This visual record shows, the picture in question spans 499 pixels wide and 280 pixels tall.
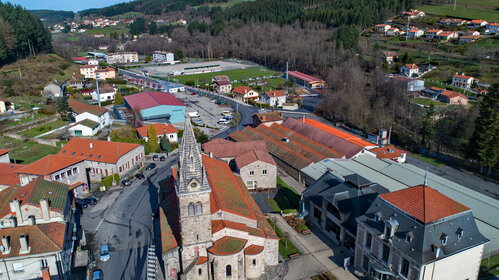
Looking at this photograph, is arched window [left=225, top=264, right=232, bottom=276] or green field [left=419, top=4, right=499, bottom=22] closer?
arched window [left=225, top=264, right=232, bottom=276]

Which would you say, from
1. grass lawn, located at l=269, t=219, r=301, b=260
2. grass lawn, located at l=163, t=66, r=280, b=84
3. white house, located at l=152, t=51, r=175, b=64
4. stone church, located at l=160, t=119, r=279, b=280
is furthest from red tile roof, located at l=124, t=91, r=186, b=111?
white house, located at l=152, t=51, r=175, b=64

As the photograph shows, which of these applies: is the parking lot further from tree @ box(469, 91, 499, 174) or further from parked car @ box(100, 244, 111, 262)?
tree @ box(469, 91, 499, 174)

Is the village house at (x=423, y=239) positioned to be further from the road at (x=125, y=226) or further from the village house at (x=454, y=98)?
the village house at (x=454, y=98)

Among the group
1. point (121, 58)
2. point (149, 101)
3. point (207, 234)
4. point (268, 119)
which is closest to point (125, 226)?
point (207, 234)

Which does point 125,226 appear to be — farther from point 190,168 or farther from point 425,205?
point 425,205

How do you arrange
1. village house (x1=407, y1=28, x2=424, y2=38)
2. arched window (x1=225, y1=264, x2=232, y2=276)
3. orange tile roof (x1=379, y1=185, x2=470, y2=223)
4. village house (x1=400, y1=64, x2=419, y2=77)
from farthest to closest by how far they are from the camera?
village house (x1=407, y1=28, x2=424, y2=38) < village house (x1=400, y1=64, x2=419, y2=77) < arched window (x1=225, y1=264, x2=232, y2=276) < orange tile roof (x1=379, y1=185, x2=470, y2=223)

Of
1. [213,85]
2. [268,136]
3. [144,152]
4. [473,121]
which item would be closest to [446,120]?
[473,121]
